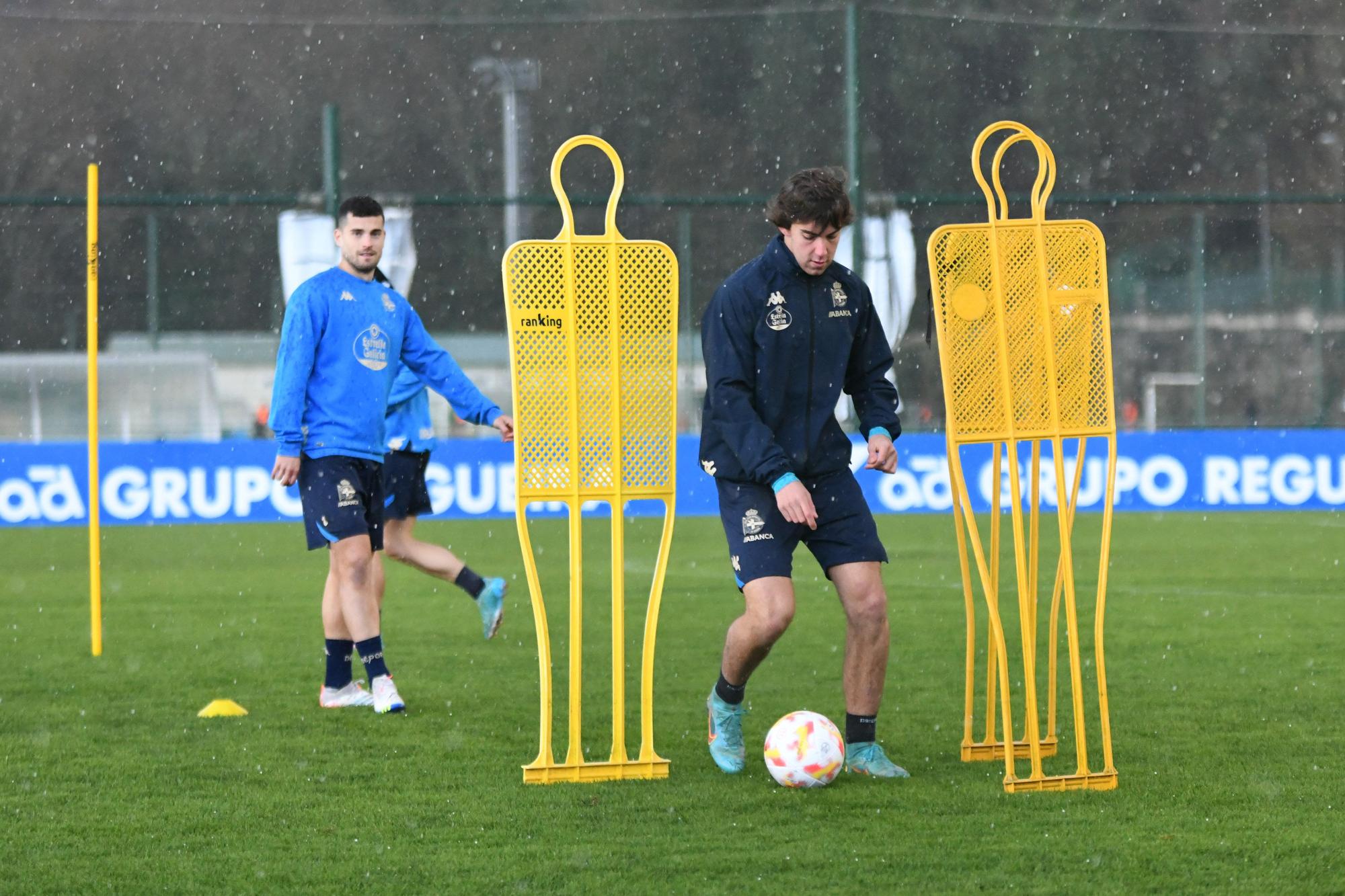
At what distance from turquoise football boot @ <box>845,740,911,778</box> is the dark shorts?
274 cm

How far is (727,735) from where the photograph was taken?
549 centimetres

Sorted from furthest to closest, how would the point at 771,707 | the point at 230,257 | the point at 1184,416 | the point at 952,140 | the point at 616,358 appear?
the point at 952,140, the point at 230,257, the point at 1184,416, the point at 771,707, the point at 616,358

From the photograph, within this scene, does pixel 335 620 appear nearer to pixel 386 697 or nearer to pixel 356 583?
pixel 356 583

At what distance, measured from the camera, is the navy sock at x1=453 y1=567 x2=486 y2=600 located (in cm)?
764

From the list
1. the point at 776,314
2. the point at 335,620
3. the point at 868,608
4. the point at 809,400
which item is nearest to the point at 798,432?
the point at 809,400

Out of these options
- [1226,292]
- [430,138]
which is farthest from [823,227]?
[430,138]

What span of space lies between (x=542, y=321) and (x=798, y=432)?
2.66ft

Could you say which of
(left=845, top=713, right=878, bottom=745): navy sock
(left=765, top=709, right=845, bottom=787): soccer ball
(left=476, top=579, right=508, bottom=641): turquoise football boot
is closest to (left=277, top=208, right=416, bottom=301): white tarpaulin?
(left=476, top=579, right=508, bottom=641): turquoise football boot

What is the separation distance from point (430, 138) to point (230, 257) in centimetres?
920

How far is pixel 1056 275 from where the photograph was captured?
202 inches

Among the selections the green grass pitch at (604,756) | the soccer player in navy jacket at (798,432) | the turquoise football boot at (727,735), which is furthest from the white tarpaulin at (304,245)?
the soccer player in navy jacket at (798,432)

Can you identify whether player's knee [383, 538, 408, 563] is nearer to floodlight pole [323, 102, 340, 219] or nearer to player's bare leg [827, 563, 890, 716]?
player's bare leg [827, 563, 890, 716]

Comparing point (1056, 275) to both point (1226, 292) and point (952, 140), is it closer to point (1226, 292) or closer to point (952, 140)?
point (1226, 292)

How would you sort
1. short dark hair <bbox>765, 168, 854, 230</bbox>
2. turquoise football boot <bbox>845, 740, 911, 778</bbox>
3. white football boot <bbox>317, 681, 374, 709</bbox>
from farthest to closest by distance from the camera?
1. white football boot <bbox>317, 681, 374, 709</bbox>
2. turquoise football boot <bbox>845, 740, 911, 778</bbox>
3. short dark hair <bbox>765, 168, 854, 230</bbox>
